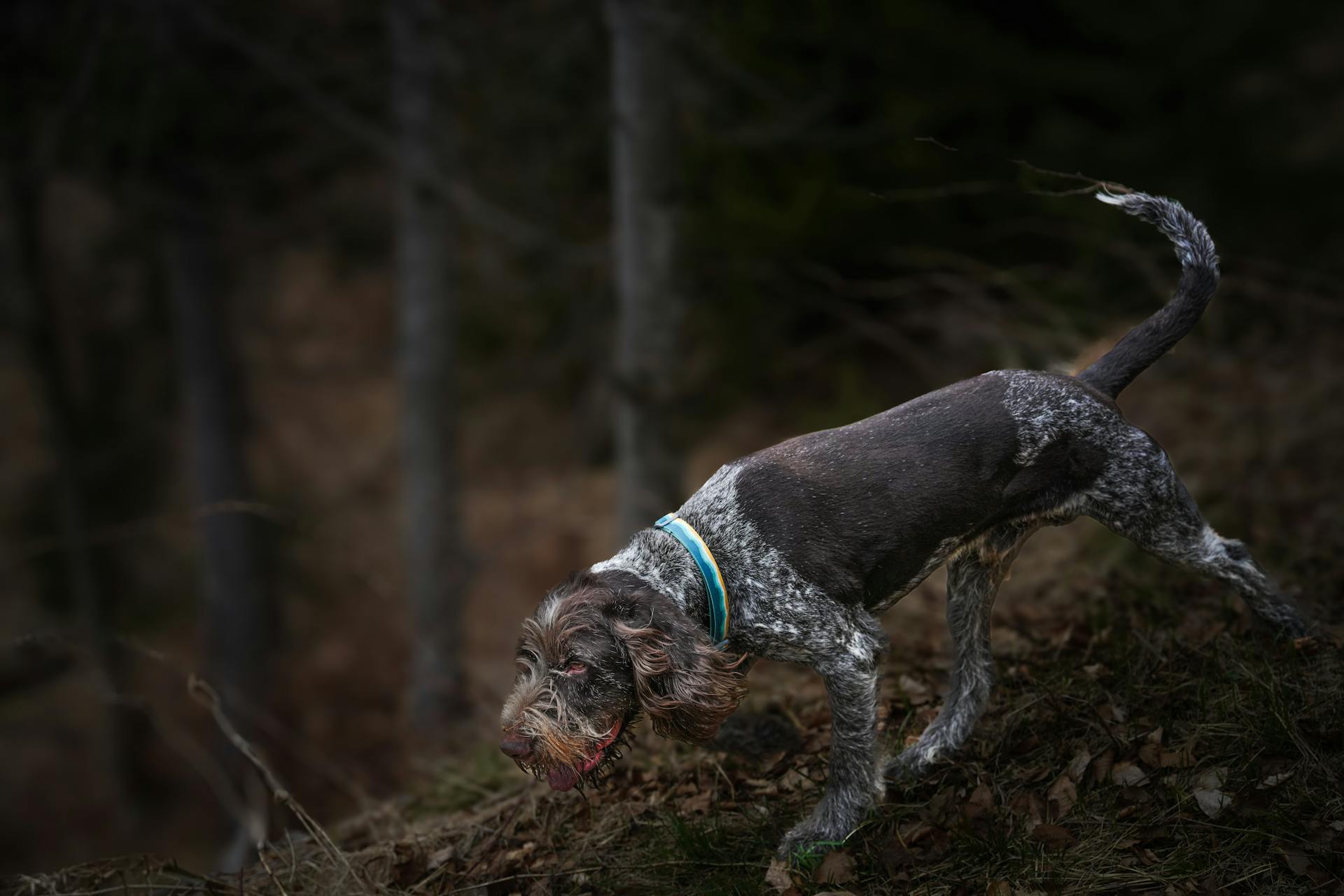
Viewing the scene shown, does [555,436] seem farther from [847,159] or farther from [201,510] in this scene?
[201,510]

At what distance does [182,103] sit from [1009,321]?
7.48 meters

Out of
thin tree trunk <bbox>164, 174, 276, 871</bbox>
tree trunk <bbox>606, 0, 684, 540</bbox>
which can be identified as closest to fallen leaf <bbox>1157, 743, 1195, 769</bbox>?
tree trunk <bbox>606, 0, 684, 540</bbox>

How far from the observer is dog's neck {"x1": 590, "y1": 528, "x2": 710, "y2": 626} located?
10.4 feet

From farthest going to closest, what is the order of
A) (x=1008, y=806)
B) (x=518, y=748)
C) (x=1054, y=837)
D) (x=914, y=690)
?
1. (x=914, y=690)
2. (x=1008, y=806)
3. (x=1054, y=837)
4. (x=518, y=748)

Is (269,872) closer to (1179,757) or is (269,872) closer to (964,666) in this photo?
(964,666)

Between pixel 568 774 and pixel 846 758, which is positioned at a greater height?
pixel 568 774

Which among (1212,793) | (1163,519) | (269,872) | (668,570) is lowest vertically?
(1212,793)

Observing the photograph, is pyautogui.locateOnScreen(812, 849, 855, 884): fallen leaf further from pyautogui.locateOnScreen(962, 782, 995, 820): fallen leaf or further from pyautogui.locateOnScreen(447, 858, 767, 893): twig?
pyautogui.locateOnScreen(962, 782, 995, 820): fallen leaf

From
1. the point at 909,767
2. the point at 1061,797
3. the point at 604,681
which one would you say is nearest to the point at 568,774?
the point at 604,681

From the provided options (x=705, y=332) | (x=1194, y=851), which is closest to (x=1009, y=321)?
(x=705, y=332)

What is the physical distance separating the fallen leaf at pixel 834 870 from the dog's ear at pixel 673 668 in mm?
671

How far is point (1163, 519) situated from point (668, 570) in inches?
69.8

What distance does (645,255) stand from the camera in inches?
274

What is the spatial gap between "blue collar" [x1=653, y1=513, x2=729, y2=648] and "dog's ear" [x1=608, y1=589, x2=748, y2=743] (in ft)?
0.39
